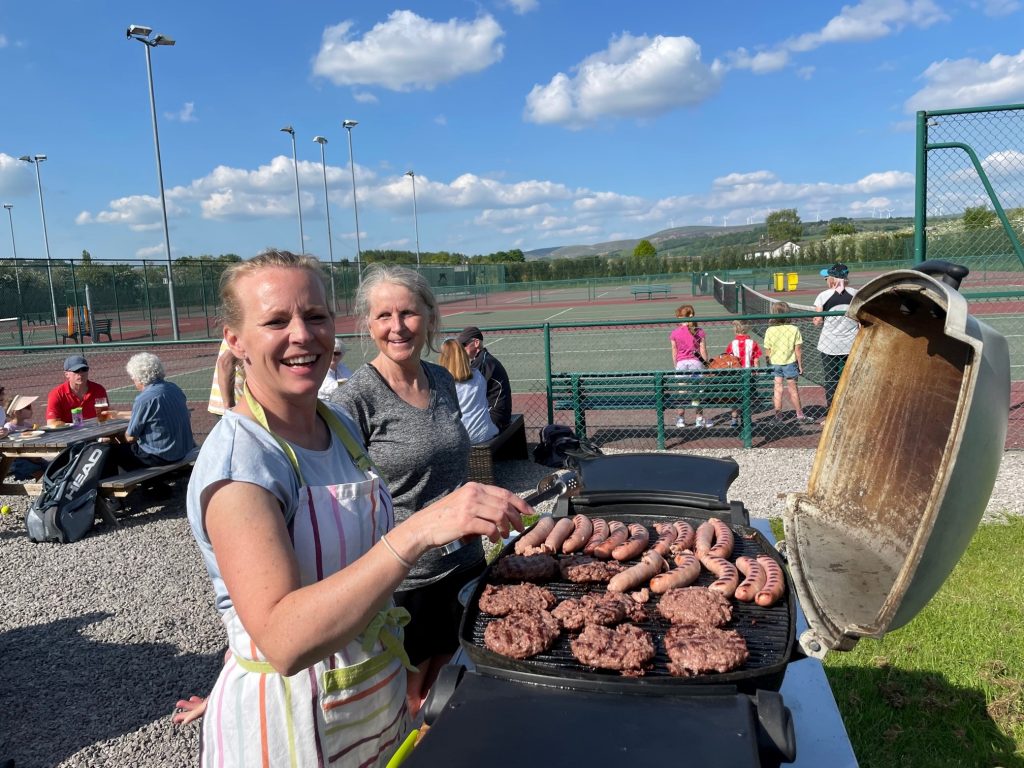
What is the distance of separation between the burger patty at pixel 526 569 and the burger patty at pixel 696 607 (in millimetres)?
406

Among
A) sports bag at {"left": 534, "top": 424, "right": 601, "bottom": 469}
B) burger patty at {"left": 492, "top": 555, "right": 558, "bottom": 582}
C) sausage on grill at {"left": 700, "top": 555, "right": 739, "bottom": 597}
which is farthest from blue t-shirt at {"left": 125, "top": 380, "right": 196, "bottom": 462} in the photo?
sausage on grill at {"left": 700, "top": 555, "right": 739, "bottom": 597}

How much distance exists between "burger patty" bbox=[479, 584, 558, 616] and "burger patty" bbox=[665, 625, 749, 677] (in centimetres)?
43

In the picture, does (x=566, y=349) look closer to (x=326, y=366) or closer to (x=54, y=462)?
(x=54, y=462)

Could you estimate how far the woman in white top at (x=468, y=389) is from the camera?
243 inches

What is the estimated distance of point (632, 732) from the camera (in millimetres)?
1516

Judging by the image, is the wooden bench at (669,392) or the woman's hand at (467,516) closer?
the woman's hand at (467,516)

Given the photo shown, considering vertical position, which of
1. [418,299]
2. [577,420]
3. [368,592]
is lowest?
[577,420]

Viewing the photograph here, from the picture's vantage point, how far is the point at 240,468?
149cm

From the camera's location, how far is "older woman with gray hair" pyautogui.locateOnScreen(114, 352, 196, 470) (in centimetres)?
716

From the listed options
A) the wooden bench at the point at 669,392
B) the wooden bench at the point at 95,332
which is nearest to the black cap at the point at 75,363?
the wooden bench at the point at 669,392

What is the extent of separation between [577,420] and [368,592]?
25.6 feet

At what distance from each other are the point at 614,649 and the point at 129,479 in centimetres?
641

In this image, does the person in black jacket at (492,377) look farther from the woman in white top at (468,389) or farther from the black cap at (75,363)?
the black cap at (75,363)

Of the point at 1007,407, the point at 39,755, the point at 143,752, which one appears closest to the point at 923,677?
the point at 1007,407
